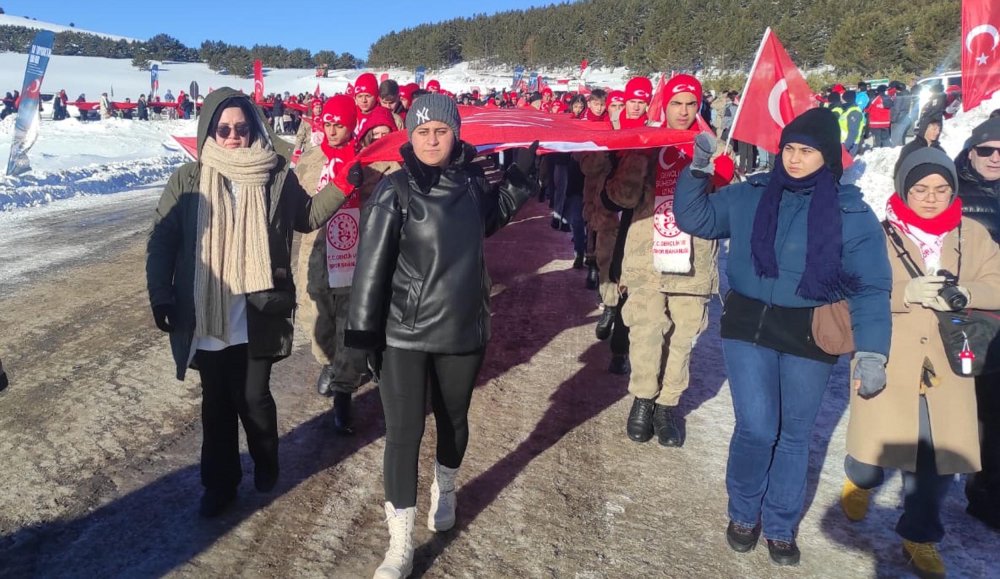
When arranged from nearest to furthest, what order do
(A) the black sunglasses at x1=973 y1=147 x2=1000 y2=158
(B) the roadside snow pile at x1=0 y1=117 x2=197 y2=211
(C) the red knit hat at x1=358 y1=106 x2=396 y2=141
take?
(A) the black sunglasses at x1=973 y1=147 x2=1000 y2=158
(C) the red knit hat at x1=358 y1=106 x2=396 y2=141
(B) the roadside snow pile at x1=0 y1=117 x2=197 y2=211

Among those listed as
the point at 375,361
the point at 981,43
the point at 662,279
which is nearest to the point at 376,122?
the point at 662,279

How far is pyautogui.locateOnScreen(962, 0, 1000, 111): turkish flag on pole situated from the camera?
15.7ft

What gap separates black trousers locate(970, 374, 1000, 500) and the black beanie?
158 centimetres

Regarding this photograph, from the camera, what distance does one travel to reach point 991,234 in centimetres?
330

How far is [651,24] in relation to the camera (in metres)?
74.8

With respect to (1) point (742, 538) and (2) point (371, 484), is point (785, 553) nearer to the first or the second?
(1) point (742, 538)

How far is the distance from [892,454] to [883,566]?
508 millimetres

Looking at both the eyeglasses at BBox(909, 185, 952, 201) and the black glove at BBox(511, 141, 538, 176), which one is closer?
the eyeglasses at BBox(909, 185, 952, 201)

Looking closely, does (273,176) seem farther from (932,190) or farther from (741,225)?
(932,190)

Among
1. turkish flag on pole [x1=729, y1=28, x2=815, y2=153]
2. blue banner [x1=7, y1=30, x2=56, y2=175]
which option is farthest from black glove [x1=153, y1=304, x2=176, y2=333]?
blue banner [x1=7, y1=30, x2=56, y2=175]

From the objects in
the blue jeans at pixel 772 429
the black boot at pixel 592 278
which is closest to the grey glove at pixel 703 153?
the blue jeans at pixel 772 429

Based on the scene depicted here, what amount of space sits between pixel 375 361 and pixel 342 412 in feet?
5.17

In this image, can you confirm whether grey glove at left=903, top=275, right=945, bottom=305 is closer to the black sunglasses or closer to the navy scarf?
the navy scarf

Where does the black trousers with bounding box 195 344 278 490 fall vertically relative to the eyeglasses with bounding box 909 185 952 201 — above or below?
below
